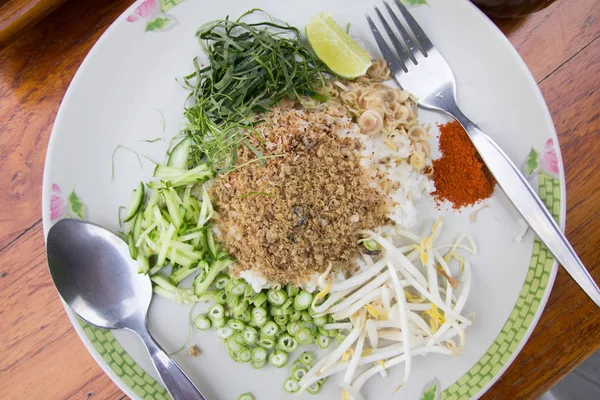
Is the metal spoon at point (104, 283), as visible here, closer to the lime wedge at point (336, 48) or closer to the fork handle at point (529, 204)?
the lime wedge at point (336, 48)

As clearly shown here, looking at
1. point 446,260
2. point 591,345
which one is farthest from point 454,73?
point 591,345

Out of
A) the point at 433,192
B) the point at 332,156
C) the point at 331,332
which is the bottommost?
the point at 331,332

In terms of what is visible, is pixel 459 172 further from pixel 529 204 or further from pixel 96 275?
pixel 96 275

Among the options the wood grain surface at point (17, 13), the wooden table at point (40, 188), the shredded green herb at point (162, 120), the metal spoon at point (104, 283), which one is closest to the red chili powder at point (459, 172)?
the wooden table at point (40, 188)

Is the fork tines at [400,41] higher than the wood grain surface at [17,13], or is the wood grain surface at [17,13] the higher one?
the wood grain surface at [17,13]

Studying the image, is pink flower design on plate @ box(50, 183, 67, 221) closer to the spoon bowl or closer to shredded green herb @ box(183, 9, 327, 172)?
the spoon bowl

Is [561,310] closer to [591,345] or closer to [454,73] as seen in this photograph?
[591,345]
